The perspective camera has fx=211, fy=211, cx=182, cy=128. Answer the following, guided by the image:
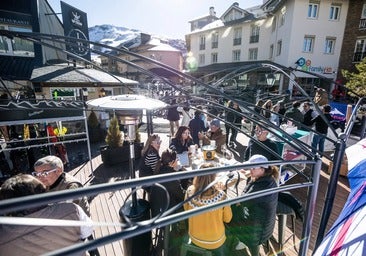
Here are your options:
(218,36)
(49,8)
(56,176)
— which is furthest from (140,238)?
(218,36)

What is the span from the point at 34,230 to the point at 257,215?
2.46 meters

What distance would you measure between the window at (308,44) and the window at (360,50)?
12.3 feet

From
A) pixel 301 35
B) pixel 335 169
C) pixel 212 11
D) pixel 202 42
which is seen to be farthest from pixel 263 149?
pixel 212 11

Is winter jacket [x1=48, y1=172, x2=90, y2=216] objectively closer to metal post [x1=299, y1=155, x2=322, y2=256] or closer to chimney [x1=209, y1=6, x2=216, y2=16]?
metal post [x1=299, y1=155, x2=322, y2=256]

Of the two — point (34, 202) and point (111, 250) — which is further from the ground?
point (34, 202)

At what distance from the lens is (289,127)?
6648 mm

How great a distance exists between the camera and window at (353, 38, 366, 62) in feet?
62.9

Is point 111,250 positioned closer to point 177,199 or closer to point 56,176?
point 177,199

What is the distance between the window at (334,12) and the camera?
19672 millimetres

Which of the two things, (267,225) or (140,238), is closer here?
(267,225)

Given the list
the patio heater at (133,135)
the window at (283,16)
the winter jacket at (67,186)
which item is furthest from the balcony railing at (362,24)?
the winter jacket at (67,186)

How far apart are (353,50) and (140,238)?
82.2 ft

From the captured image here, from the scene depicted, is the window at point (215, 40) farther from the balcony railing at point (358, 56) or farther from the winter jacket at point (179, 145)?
the winter jacket at point (179, 145)

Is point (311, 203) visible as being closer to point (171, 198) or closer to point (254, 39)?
point (171, 198)
